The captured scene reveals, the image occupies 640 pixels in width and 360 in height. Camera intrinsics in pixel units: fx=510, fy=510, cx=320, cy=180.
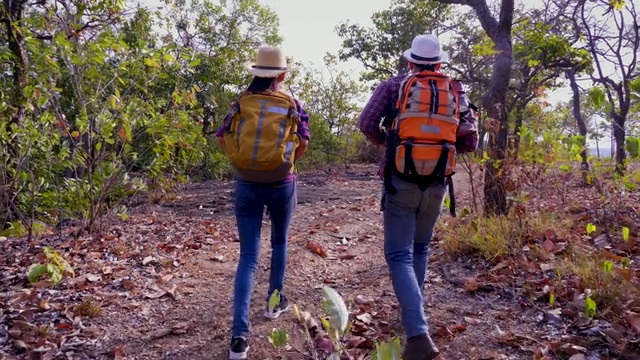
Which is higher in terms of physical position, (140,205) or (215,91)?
(215,91)

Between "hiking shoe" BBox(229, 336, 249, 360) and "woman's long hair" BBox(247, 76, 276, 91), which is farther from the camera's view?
"woman's long hair" BBox(247, 76, 276, 91)

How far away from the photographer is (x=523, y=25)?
22.1ft

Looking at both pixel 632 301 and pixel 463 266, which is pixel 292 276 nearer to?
pixel 463 266

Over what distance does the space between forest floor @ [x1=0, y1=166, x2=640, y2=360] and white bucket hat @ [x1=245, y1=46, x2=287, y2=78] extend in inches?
64.2

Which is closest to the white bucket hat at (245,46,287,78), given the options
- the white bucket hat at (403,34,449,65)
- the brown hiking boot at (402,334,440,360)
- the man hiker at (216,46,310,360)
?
the man hiker at (216,46,310,360)

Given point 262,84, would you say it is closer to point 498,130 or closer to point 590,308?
point 590,308

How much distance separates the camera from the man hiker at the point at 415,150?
266 centimetres

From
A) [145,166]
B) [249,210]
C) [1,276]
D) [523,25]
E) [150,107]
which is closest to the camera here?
[249,210]

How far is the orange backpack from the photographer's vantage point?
105 inches

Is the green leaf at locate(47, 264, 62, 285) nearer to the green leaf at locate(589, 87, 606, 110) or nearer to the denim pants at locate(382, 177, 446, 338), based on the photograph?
the denim pants at locate(382, 177, 446, 338)

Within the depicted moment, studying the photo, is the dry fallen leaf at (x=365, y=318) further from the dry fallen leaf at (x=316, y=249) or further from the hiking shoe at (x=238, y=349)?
the dry fallen leaf at (x=316, y=249)

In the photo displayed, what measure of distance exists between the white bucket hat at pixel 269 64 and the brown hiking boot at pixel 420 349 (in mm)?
1689

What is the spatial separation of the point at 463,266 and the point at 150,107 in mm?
3351

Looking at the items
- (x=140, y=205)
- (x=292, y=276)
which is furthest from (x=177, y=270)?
(x=140, y=205)
